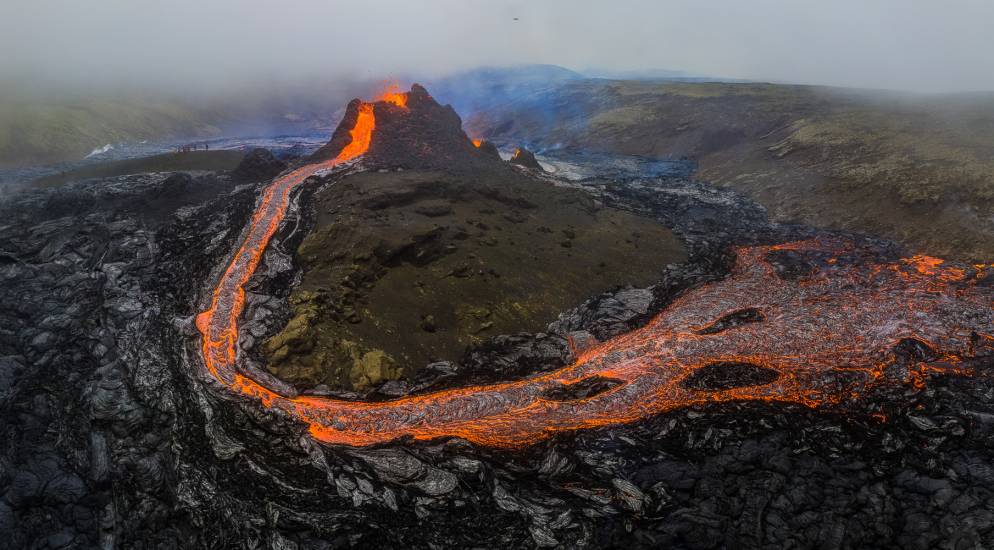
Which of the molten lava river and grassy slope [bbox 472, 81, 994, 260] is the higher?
grassy slope [bbox 472, 81, 994, 260]

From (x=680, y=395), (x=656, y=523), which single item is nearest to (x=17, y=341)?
(x=656, y=523)

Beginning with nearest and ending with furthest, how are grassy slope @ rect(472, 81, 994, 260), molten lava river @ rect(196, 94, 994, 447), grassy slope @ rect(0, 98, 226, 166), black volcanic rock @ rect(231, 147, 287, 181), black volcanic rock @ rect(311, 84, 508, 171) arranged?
molten lava river @ rect(196, 94, 994, 447) → grassy slope @ rect(472, 81, 994, 260) → black volcanic rock @ rect(231, 147, 287, 181) → black volcanic rock @ rect(311, 84, 508, 171) → grassy slope @ rect(0, 98, 226, 166)

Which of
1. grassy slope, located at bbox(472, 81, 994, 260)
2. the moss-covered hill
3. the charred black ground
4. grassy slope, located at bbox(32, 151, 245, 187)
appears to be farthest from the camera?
grassy slope, located at bbox(32, 151, 245, 187)

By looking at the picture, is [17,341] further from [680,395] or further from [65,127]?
[65,127]

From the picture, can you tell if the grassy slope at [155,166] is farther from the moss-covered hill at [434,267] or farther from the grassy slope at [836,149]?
the grassy slope at [836,149]

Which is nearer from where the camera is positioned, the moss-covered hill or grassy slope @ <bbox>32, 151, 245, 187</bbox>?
the moss-covered hill

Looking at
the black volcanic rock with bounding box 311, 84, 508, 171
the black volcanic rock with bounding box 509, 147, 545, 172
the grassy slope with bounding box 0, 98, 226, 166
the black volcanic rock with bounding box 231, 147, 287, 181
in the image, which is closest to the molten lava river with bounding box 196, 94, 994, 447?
the black volcanic rock with bounding box 231, 147, 287, 181

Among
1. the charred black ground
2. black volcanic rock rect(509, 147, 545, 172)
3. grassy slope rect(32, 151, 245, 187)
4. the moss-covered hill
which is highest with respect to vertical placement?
black volcanic rock rect(509, 147, 545, 172)

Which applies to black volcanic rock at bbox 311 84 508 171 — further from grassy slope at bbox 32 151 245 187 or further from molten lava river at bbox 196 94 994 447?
molten lava river at bbox 196 94 994 447
